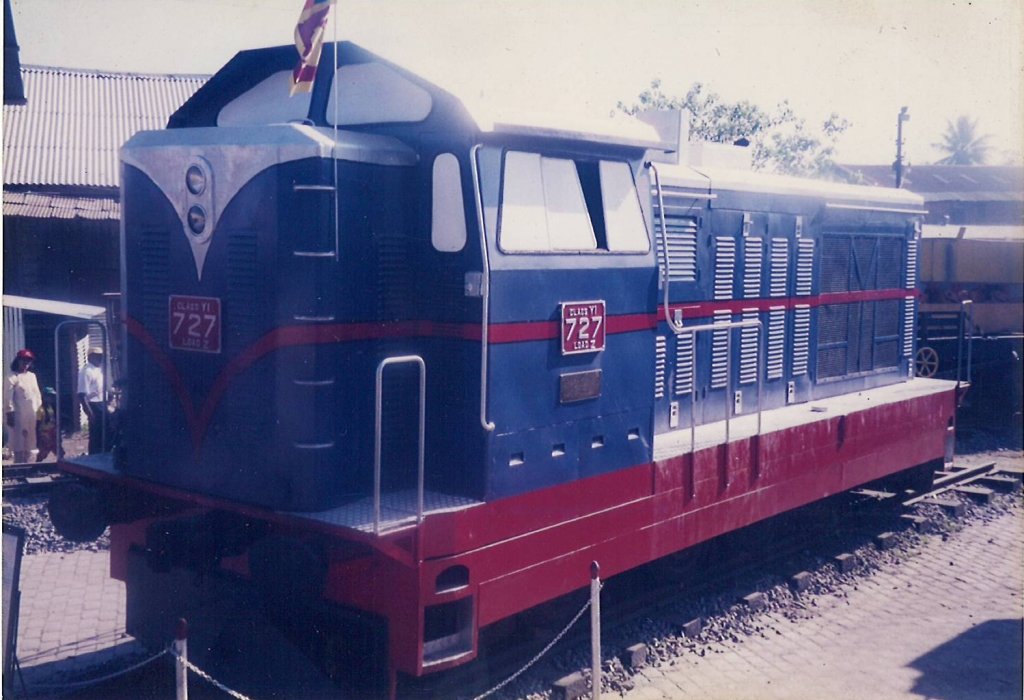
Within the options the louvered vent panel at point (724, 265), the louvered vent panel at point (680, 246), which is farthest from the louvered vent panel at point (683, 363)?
the louvered vent panel at point (724, 265)

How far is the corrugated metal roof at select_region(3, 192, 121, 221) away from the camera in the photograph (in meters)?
12.6

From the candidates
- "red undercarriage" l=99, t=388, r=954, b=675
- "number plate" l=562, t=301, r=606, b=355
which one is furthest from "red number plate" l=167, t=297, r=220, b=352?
"number plate" l=562, t=301, r=606, b=355

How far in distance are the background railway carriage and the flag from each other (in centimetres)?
18

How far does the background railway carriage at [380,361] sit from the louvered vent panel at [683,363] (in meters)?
1.33

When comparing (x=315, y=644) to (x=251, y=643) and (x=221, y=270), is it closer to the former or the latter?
(x=251, y=643)

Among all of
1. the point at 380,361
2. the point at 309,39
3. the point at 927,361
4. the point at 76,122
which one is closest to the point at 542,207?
the point at 380,361

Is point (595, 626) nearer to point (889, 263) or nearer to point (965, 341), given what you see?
point (889, 263)

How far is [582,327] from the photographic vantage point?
530cm

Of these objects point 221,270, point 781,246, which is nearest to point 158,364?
point 221,270

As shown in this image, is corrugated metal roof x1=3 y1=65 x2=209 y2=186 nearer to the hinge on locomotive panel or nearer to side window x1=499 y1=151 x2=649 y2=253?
side window x1=499 y1=151 x2=649 y2=253

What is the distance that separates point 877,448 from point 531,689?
14.5ft

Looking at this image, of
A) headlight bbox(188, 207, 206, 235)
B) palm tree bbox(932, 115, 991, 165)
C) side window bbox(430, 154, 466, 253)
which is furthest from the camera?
palm tree bbox(932, 115, 991, 165)

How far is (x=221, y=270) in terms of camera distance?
4.81 meters

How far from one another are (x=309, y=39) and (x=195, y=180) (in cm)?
89
